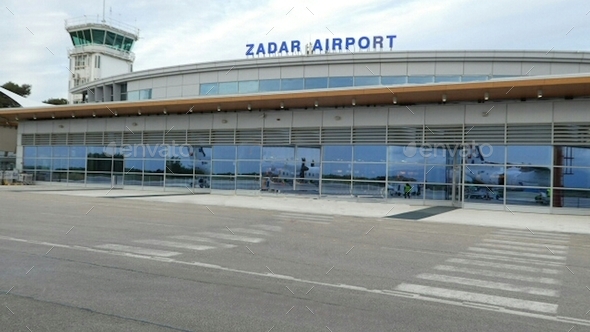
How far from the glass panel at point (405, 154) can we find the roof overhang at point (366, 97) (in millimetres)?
2460

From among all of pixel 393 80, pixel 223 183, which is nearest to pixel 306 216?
pixel 223 183

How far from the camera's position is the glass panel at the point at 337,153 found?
28.5m

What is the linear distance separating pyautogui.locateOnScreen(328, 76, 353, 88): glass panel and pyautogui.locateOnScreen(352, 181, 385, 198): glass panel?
9934mm

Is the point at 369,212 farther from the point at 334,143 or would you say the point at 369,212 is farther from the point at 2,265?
the point at 2,265

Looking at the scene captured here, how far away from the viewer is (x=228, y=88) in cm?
3891

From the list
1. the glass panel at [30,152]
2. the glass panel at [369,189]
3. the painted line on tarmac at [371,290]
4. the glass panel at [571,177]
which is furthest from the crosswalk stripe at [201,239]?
the glass panel at [30,152]

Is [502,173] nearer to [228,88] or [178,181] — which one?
[178,181]

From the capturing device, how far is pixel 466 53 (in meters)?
33.0


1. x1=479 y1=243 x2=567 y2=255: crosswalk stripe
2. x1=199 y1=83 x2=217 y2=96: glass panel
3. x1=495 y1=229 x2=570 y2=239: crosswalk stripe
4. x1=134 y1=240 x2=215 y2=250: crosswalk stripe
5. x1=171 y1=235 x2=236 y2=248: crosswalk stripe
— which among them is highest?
x1=199 y1=83 x2=217 y2=96: glass panel

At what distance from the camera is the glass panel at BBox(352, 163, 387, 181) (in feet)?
90.2

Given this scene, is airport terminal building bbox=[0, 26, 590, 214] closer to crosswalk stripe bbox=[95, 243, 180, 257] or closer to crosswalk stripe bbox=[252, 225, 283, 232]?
crosswalk stripe bbox=[252, 225, 283, 232]

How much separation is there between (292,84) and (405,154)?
13.1 m

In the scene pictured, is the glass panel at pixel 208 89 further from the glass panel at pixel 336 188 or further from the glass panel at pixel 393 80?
the glass panel at pixel 336 188

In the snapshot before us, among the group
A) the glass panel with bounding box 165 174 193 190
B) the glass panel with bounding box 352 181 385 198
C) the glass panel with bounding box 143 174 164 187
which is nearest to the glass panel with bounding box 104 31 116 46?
the glass panel with bounding box 143 174 164 187
